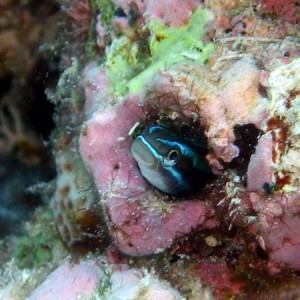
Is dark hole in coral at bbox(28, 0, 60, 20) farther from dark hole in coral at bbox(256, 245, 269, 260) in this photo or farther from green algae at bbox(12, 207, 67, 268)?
dark hole in coral at bbox(256, 245, 269, 260)

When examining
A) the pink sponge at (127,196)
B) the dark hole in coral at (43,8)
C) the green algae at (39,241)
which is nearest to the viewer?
the pink sponge at (127,196)

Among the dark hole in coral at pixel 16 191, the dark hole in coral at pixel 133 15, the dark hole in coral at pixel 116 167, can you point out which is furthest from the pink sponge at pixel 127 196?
the dark hole in coral at pixel 16 191

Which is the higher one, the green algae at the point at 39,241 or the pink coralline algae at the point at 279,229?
A: the pink coralline algae at the point at 279,229

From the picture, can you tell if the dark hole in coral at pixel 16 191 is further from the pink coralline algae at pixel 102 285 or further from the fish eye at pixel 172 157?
the fish eye at pixel 172 157

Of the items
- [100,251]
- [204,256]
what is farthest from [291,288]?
[100,251]

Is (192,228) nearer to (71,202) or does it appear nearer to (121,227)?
(121,227)

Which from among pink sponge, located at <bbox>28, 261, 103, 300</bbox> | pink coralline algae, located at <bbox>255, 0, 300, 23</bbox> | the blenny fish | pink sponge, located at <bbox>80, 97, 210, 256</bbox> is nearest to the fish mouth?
the blenny fish
